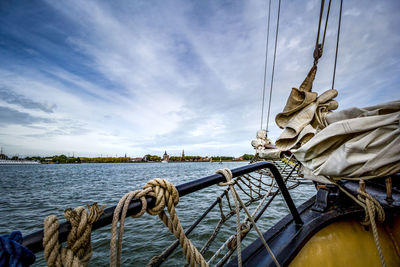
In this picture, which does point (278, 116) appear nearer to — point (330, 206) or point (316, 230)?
point (330, 206)

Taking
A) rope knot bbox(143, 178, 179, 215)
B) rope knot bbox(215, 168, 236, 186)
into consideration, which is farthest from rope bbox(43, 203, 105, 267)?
rope knot bbox(215, 168, 236, 186)

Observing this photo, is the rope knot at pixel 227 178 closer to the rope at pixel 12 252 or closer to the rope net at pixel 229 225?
the rope net at pixel 229 225

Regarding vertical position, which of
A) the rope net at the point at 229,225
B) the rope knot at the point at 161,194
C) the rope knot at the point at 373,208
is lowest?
the rope net at the point at 229,225

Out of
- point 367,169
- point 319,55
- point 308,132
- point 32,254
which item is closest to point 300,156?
point 367,169

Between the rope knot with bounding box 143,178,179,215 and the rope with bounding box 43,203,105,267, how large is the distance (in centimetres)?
20

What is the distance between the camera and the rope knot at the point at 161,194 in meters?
0.69

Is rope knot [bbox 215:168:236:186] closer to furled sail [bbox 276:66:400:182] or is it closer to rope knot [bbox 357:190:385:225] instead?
furled sail [bbox 276:66:400:182]

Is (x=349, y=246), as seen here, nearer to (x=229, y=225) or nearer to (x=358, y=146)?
(x=358, y=146)

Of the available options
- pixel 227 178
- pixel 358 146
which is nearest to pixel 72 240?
pixel 227 178

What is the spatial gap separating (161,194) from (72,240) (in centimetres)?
30

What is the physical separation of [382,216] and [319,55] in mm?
3032

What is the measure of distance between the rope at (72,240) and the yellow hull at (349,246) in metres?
1.60

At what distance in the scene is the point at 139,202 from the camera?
2.16 feet

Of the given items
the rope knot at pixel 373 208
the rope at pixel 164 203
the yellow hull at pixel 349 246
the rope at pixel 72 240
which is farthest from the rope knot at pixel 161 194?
the rope knot at pixel 373 208
